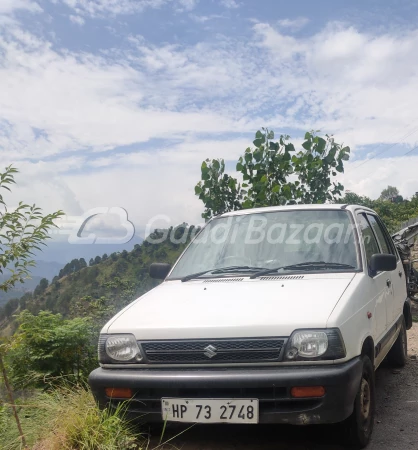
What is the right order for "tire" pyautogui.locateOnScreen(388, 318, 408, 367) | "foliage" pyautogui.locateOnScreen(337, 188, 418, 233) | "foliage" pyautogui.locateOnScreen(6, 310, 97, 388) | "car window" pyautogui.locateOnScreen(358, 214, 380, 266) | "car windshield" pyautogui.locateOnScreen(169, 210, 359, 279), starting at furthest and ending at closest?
"foliage" pyautogui.locateOnScreen(337, 188, 418, 233) → "tire" pyautogui.locateOnScreen(388, 318, 408, 367) → "foliage" pyautogui.locateOnScreen(6, 310, 97, 388) → "car window" pyautogui.locateOnScreen(358, 214, 380, 266) → "car windshield" pyautogui.locateOnScreen(169, 210, 359, 279)

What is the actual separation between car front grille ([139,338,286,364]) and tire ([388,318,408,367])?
125 inches

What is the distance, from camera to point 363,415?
3.68 m

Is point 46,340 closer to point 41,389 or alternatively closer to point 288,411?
point 41,389

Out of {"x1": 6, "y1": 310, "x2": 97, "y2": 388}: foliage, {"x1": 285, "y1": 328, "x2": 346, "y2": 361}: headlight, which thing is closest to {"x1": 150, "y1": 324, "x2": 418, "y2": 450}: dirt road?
{"x1": 285, "y1": 328, "x2": 346, "y2": 361}: headlight

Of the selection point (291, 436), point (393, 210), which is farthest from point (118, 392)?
point (393, 210)

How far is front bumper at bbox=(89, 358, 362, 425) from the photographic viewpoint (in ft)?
10.6

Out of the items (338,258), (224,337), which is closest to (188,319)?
(224,337)

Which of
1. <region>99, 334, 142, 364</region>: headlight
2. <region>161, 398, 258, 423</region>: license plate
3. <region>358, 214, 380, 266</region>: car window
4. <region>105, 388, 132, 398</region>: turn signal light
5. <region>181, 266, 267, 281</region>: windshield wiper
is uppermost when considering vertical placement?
<region>358, 214, 380, 266</region>: car window

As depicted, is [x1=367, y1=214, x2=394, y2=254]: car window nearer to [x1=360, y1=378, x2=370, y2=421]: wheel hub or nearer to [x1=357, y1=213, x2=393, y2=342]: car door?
[x1=357, y1=213, x2=393, y2=342]: car door

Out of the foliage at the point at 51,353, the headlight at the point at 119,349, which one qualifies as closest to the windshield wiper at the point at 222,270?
the headlight at the point at 119,349

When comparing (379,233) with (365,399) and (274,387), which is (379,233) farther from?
(274,387)

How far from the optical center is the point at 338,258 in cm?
440

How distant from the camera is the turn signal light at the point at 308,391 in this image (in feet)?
10.6

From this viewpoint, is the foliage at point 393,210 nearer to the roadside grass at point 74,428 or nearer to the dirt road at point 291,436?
the dirt road at point 291,436
